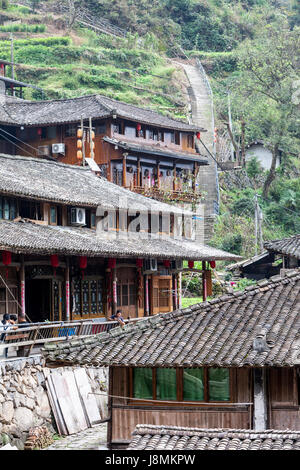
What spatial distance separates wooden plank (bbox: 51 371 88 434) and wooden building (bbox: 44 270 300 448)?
5.90 metres

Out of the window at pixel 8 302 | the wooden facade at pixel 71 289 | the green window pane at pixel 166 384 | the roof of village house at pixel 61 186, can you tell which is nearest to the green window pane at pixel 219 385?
the green window pane at pixel 166 384

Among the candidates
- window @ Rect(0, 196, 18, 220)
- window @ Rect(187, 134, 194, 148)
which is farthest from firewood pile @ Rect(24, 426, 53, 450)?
window @ Rect(187, 134, 194, 148)

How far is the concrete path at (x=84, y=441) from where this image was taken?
21.0m

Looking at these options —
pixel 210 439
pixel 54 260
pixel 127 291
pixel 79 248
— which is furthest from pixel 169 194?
pixel 210 439

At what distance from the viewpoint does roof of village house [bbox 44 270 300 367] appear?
16.1m

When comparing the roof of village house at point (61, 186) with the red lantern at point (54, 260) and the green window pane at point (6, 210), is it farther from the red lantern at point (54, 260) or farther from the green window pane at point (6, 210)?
the red lantern at point (54, 260)

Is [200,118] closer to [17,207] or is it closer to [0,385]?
[17,207]

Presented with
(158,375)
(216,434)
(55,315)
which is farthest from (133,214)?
(216,434)

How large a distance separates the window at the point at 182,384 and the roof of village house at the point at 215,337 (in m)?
0.70

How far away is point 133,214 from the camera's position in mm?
35406

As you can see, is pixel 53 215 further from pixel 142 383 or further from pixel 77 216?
pixel 142 383

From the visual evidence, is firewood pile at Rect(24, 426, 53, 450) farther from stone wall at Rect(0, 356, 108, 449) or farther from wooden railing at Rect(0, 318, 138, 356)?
wooden railing at Rect(0, 318, 138, 356)

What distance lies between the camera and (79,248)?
26547 millimetres
